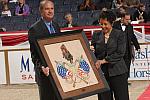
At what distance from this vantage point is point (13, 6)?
1700 cm

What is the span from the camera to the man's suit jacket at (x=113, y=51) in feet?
19.6

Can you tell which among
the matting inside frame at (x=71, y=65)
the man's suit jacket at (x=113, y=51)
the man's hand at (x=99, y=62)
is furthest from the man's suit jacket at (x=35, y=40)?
the man's suit jacket at (x=113, y=51)

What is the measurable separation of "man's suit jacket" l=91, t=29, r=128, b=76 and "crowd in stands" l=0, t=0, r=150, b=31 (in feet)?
25.4

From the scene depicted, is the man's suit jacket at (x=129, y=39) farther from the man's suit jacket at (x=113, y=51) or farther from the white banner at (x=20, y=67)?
the white banner at (x=20, y=67)

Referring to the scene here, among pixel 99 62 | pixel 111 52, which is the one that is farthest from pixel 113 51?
pixel 99 62

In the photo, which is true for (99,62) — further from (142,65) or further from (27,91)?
(142,65)

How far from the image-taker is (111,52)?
235 inches

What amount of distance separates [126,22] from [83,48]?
12.0ft

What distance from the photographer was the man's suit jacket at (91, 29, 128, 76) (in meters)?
5.97

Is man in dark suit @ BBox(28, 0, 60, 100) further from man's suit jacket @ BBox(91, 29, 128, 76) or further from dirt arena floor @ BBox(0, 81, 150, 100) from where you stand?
dirt arena floor @ BBox(0, 81, 150, 100)

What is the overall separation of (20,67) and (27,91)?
1.07 m

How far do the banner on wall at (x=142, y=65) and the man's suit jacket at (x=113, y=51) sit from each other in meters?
5.11

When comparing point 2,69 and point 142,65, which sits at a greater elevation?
point 142,65

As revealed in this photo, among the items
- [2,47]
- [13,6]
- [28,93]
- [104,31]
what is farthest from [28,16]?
[104,31]
